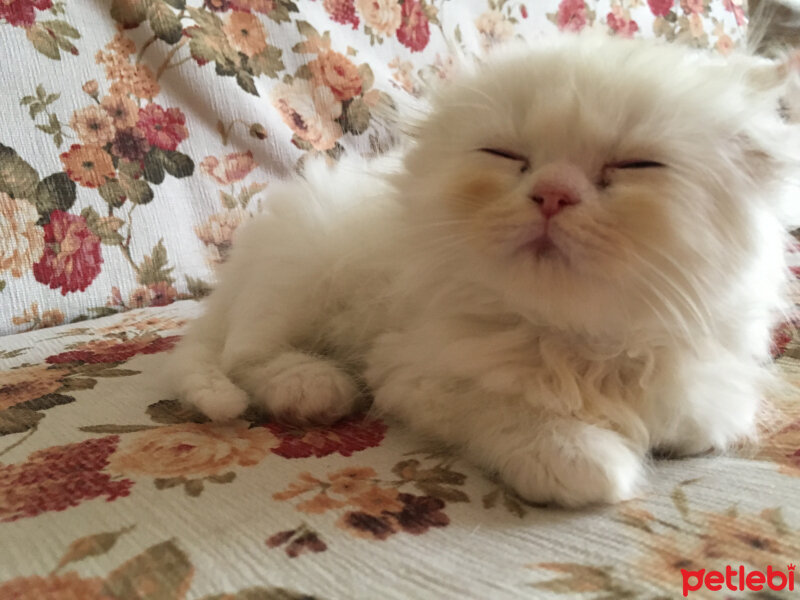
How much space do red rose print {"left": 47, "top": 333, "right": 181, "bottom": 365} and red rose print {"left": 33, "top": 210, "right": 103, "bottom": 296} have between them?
0.21 metres

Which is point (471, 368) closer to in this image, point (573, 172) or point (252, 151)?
point (573, 172)

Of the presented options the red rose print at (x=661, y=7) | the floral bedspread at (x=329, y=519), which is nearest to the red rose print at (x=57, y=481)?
the floral bedspread at (x=329, y=519)

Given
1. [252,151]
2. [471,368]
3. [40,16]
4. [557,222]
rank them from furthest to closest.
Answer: [252,151]
[40,16]
[471,368]
[557,222]

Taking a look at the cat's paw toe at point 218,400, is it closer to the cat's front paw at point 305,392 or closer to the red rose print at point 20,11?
the cat's front paw at point 305,392

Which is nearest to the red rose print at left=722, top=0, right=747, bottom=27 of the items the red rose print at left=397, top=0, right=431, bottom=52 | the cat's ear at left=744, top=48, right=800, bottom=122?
the red rose print at left=397, top=0, right=431, bottom=52

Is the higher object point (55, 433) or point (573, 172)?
point (573, 172)

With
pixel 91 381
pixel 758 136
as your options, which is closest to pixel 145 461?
pixel 91 381

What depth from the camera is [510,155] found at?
2.15 feet

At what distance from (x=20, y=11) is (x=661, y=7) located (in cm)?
183

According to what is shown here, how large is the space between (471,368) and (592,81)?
32 cm

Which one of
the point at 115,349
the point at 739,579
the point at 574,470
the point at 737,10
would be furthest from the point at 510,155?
the point at 737,10

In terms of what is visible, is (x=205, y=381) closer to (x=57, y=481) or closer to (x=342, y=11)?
(x=57, y=481)

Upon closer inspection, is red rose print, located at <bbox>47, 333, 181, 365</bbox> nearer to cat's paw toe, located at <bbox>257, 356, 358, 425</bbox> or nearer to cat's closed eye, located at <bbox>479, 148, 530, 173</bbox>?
cat's paw toe, located at <bbox>257, 356, 358, 425</bbox>

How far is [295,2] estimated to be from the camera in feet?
4.82
